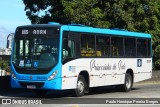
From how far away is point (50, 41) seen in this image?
1838 centimetres

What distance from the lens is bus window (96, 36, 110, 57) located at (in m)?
20.7

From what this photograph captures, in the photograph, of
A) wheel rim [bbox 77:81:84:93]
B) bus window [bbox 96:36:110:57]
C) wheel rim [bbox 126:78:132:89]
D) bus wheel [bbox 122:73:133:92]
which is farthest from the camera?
wheel rim [bbox 126:78:132:89]

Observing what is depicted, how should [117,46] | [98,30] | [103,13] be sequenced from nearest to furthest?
[98,30] → [117,46] → [103,13]

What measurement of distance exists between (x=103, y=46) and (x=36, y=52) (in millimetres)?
3964

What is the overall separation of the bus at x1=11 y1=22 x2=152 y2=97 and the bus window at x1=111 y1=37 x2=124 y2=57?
15cm

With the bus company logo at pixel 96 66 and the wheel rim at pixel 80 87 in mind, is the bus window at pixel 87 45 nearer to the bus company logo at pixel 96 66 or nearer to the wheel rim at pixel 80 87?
the bus company logo at pixel 96 66

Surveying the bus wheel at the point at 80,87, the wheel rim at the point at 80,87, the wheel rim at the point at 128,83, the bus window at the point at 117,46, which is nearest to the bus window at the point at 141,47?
the wheel rim at the point at 128,83

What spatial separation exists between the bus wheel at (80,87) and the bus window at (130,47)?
438 cm

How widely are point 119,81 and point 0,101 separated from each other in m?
7.65

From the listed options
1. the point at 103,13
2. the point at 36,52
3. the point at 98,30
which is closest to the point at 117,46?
the point at 98,30

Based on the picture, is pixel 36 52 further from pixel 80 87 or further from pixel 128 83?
pixel 128 83

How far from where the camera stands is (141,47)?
24.9 meters

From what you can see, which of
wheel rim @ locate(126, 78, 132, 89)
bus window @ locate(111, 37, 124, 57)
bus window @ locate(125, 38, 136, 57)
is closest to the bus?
bus window @ locate(111, 37, 124, 57)

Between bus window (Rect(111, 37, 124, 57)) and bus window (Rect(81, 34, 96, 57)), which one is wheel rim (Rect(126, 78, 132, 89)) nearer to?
bus window (Rect(111, 37, 124, 57))
